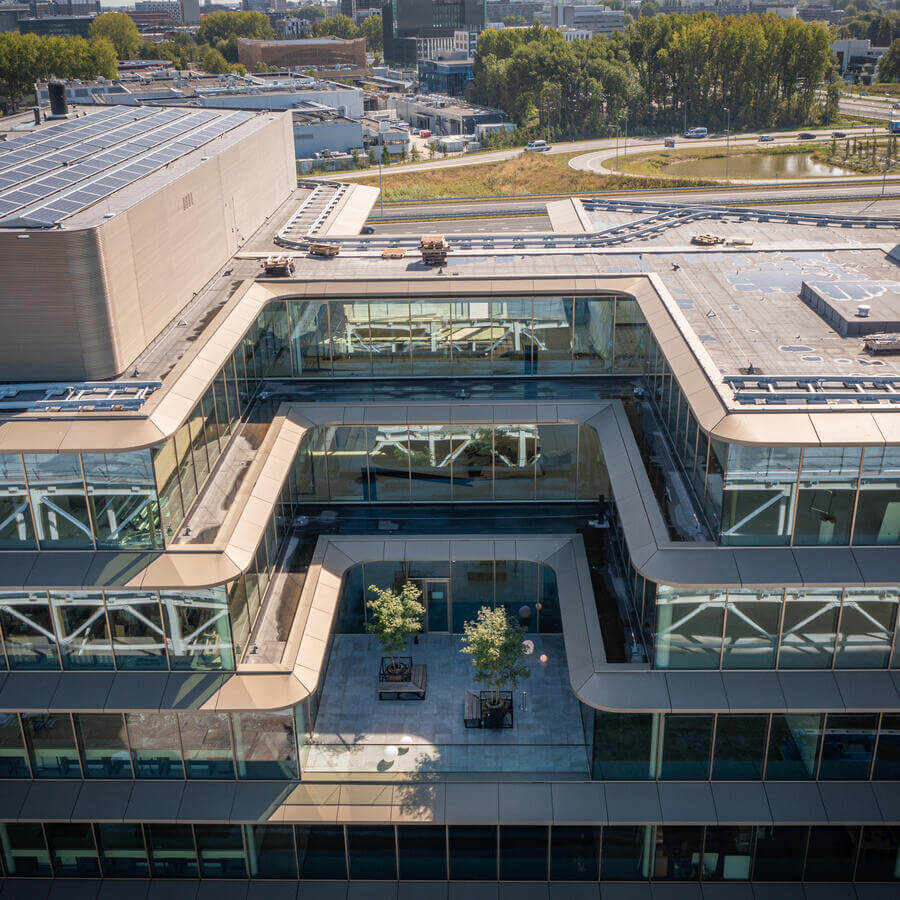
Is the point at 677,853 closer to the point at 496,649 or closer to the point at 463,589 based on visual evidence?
the point at 496,649

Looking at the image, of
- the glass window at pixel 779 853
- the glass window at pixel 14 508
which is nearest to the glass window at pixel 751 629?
the glass window at pixel 779 853

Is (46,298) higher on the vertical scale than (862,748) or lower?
higher

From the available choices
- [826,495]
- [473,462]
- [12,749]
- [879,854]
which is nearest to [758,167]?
[473,462]

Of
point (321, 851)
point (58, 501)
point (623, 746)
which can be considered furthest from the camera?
point (321, 851)

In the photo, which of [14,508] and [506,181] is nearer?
[14,508]

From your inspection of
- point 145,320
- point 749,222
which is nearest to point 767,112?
point 749,222

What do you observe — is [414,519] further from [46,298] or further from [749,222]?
[749,222]
